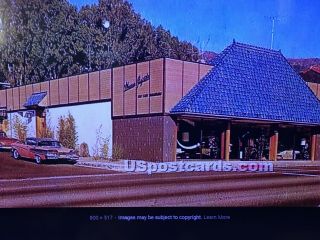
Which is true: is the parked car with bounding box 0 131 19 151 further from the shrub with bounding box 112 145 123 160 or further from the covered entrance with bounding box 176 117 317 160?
the covered entrance with bounding box 176 117 317 160

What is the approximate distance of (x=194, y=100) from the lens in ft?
9.98

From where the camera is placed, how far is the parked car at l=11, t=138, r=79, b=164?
2916mm

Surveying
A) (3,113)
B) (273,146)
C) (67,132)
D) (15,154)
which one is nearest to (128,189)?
(67,132)

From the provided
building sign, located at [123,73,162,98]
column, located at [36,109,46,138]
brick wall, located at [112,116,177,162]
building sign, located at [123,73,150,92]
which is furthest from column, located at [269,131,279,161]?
column, located at [36,109,46,138]

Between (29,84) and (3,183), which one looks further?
(29,84)

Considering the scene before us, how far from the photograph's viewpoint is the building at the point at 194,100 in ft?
9.84

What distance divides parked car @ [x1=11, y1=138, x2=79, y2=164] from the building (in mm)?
296

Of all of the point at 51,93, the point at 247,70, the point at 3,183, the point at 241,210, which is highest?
the point at 247,70

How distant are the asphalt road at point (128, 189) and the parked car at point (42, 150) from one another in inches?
2.2

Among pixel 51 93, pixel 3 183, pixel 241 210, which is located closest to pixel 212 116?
pixel 241 210

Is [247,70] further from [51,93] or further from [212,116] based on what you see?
[51,93]

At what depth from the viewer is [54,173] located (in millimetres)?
2883

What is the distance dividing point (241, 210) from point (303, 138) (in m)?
0.90

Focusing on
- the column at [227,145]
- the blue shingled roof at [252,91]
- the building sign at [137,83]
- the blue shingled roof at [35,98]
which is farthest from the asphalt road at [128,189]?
the building sign at [137,83]
